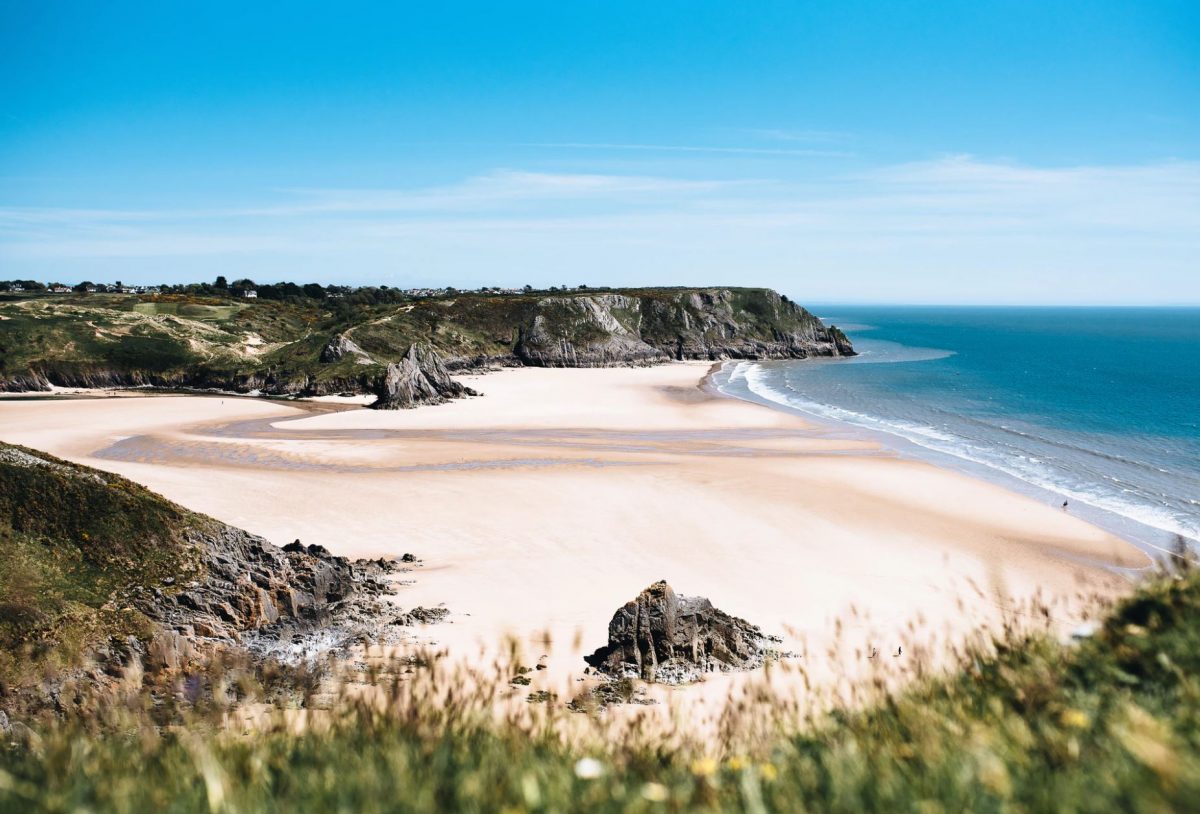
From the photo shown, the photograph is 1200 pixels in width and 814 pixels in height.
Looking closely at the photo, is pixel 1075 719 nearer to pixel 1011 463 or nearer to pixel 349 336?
pixel 1011 463

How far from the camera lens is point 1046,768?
3414 millimetres

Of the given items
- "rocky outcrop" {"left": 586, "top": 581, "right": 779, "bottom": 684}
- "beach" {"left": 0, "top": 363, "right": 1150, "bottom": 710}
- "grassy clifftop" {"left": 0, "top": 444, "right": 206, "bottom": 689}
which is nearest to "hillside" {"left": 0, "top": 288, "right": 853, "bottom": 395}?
"beach" {"left": 0, "top": 363, "right": 1150, "bottom": 710}

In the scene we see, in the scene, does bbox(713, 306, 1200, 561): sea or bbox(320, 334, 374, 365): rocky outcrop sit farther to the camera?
bbox(320, 334, 374, 365): rocky outcrop

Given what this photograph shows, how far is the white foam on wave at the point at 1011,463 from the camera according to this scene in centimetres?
2577

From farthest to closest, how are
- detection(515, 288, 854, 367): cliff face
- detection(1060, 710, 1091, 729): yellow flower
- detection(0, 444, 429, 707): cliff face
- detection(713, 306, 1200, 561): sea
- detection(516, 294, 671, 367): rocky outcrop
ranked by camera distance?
1. detection(515, 288, 854, 367): cliff face
2. detection(516, 294, 671, 367): rocky outcrop
3. detection(713, 306, 1200, 561): sea
4. detection(0, 444, 429, 707): cliff face
5. detection(1060, 710, 1091, 729): yellow flower

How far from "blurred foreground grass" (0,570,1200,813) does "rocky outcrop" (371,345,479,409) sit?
48646mm

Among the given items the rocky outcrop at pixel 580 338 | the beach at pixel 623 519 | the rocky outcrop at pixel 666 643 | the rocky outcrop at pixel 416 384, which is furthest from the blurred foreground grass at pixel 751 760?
the rocky outcrop at pixel 580 338

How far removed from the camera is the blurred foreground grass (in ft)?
10.5

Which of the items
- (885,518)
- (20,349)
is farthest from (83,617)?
(20,349)

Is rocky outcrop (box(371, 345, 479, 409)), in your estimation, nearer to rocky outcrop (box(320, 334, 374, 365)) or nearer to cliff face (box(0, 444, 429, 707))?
rocky outcrop (box(320, 334, 374, 365))

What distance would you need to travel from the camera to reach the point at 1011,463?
34906 millimetres

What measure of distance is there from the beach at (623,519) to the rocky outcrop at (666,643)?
2.94 ft

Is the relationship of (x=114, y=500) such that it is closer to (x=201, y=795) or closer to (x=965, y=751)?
(x=201, y=795)

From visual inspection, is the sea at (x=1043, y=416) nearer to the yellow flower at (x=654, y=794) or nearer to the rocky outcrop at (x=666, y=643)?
the rocky outcrop at (x=666, y=643)
